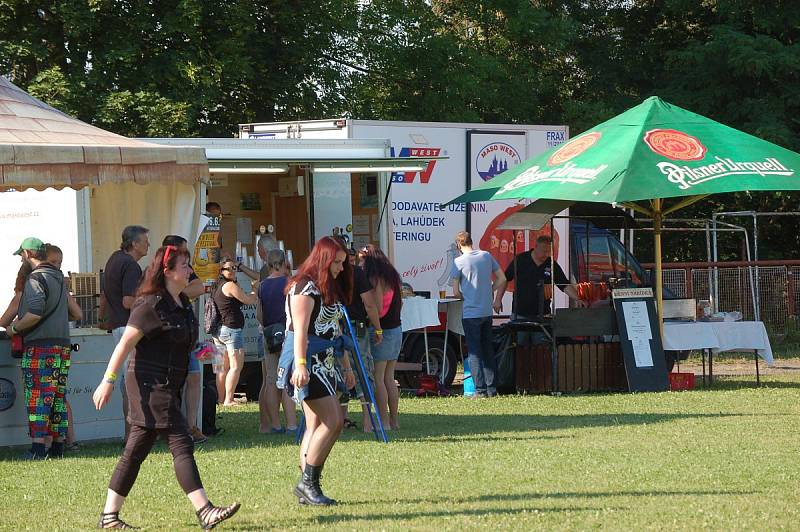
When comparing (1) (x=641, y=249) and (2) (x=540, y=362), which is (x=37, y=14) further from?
(1) (x=641, y=249)

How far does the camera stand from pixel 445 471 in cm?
911

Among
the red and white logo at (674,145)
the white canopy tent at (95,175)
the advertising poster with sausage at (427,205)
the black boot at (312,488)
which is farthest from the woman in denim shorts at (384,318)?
the advertising poster with sausage at (427,205)

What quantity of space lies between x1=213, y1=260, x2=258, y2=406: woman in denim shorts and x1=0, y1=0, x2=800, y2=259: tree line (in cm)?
812

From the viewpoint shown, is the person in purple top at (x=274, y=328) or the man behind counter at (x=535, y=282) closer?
the person in purple top at (x=274, y=328)

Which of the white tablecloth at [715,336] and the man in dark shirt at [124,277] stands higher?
the man in dark shirt at [124,277]

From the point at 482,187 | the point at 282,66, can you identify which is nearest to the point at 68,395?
the point at 482,187

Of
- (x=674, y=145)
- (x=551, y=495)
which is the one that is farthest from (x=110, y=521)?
(x=674, y=145)

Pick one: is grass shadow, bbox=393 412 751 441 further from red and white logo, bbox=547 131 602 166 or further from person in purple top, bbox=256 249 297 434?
red and white logo, bbox=547 131 602 166

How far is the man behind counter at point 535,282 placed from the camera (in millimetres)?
16000

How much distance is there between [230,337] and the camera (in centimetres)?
1377

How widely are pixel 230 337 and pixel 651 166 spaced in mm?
5075

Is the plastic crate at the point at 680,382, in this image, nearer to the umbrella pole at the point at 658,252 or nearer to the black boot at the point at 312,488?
the umbrella pole at the point at 658,252

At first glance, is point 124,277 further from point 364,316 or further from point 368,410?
point 368,410

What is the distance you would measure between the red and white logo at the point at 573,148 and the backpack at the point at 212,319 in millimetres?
4457
